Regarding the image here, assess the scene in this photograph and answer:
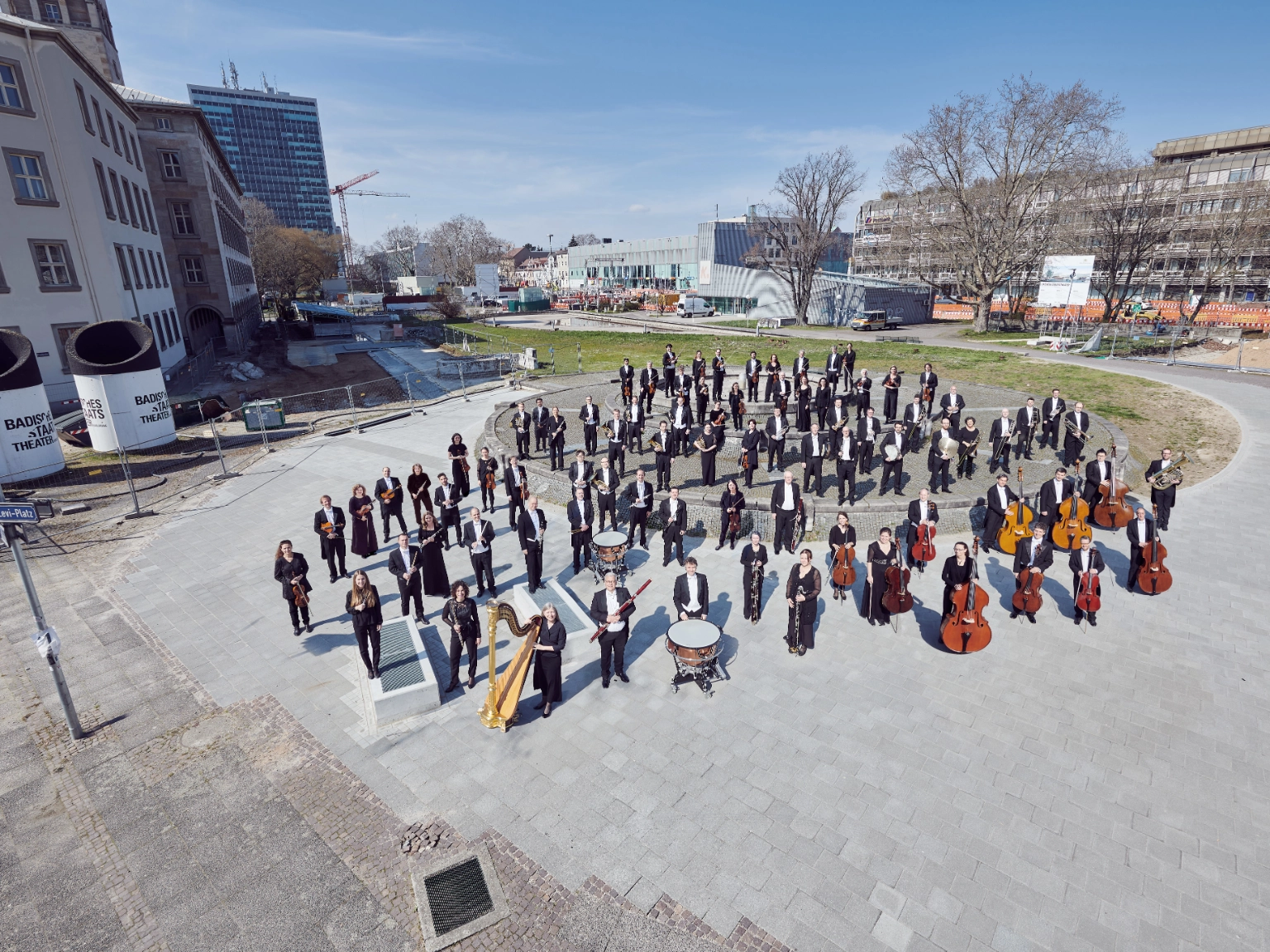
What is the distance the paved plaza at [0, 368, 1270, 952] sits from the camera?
5430 millimetres

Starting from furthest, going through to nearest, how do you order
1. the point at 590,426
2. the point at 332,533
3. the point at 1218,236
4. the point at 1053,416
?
1. the point at 1218,236
2. the point at 590,426
3. the point at 1053,416
4. the point at 332,533

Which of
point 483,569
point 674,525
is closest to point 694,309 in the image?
point 674,525

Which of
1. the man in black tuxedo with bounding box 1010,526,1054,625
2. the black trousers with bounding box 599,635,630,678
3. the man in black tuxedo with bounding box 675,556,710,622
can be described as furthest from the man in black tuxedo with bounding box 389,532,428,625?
the man in black tuxedo with bounding box 1010,526,1054,625

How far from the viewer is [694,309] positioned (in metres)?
67.9

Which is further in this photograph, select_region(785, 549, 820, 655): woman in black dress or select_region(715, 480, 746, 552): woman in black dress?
select_region(715, 480, 746, 552): woman in black dress

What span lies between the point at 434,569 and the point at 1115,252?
4891 centimetres

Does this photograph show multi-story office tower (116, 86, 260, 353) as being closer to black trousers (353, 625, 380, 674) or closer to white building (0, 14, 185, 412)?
white building (0, 14, 185, 412)

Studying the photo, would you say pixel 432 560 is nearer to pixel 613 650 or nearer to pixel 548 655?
pixel 548 655

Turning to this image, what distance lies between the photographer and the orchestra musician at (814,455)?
13.5 metres

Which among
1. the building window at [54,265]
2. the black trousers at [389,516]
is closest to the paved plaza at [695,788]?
the black trousers at [389,516]

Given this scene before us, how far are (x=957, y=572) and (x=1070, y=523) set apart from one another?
4.06m

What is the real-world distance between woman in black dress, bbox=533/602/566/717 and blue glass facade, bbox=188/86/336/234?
608ft

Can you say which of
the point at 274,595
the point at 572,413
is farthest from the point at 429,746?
the point at 572,413

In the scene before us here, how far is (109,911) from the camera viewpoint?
5.63 metres
